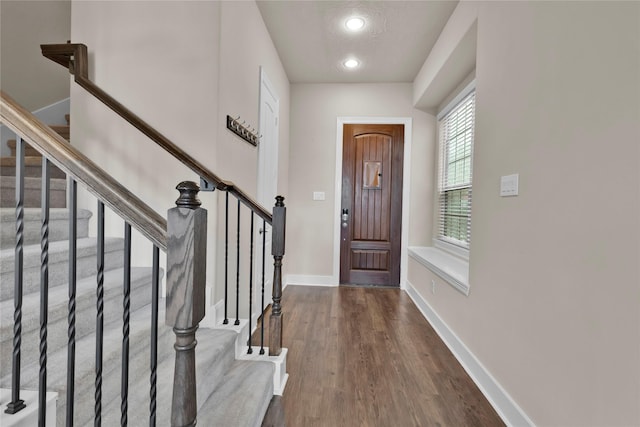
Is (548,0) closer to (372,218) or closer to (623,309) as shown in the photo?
(623,309)

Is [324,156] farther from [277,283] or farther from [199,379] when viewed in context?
[199,379]

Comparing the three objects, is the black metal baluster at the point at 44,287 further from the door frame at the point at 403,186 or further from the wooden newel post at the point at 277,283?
the door frame at the point at 403,186

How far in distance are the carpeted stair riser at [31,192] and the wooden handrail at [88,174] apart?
126 cm

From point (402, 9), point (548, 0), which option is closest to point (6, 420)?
point (548, 0)

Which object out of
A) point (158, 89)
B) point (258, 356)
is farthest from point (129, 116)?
point (258, 356)

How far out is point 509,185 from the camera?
1707mm

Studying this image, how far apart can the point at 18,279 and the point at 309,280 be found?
141 inches

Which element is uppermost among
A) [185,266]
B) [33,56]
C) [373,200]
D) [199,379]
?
[33,56]

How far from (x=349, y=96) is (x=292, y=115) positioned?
792mm

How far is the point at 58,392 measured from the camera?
3.65ft

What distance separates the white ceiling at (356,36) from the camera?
271cm

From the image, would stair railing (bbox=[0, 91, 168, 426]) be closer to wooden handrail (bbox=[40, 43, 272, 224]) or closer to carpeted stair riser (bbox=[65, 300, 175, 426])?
carpeted stair riser (bbox=[65, 300, 175, 426])

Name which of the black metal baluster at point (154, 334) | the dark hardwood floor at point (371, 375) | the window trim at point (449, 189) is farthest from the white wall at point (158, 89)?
the window trim at point (449, 189)

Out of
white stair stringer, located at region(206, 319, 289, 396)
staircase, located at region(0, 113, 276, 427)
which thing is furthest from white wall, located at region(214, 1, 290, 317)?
staircase, located at region(0, 113, 276, 427)
